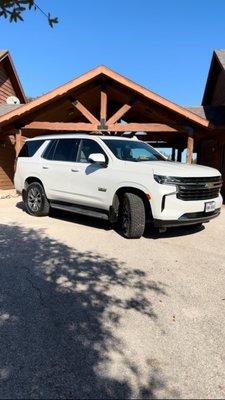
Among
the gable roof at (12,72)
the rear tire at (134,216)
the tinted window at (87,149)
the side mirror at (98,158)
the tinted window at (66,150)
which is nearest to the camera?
the rear tire at (134,216)

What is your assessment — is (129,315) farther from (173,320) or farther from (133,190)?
(133,190)

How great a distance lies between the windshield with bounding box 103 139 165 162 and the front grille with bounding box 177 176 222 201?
1.41 metres

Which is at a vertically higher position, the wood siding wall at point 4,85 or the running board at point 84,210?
the wood siding wall at point 4,85

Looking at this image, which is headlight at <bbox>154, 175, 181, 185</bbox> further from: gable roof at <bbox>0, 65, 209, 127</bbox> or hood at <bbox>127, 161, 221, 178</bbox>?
gable roof at <bbox>0, 65, 209, 127</bbox>

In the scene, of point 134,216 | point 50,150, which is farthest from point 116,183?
point 50,150

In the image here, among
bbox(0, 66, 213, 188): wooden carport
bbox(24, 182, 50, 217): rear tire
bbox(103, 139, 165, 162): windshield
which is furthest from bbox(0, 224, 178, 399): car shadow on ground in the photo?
bbox(0, 66, 213, 188): wooden carport

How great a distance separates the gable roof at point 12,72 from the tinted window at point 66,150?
41.4ft

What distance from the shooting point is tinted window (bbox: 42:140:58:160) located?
9.84 m

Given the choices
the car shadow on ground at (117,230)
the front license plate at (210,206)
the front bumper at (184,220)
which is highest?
the front license plate at (210,206)

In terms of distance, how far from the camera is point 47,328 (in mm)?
3930

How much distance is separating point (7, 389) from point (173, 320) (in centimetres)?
184

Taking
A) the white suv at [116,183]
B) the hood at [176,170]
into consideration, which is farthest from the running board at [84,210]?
the hood at [176,170]

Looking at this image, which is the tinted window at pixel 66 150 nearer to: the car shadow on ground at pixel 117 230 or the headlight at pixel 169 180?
the car shadow on ground at pixel 117 230

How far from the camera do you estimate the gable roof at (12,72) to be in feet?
67.8
